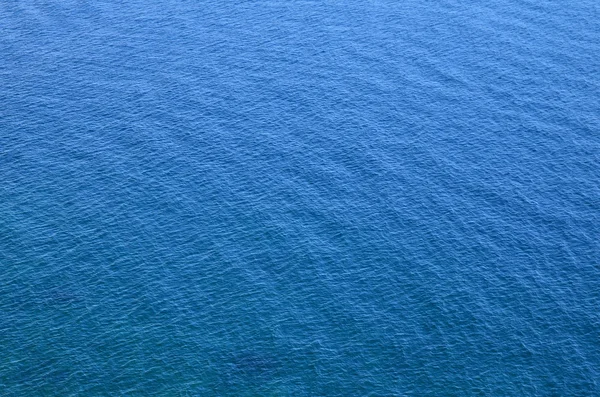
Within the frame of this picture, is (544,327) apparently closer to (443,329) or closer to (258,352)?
(443,329)

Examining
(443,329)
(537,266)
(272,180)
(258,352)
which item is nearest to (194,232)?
(272,180)

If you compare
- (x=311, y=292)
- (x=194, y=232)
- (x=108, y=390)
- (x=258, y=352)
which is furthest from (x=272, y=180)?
(x=108, y=390)

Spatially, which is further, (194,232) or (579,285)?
(194,232)

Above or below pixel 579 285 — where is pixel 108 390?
below

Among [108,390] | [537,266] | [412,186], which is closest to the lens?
[108,390]

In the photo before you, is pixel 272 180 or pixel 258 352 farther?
pixel 272 180

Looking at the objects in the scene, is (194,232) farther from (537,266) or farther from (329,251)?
(537,266)

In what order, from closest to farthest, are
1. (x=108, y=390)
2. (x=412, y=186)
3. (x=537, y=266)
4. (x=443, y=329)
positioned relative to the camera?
(x=108, y=390) < (x=443, y=329) < (x=537, y=266) < (x=412, y=186)

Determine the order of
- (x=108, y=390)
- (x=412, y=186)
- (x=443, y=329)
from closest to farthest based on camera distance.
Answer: (x=108, y=390) < (x=443, y=329) < (x=412, y=186)

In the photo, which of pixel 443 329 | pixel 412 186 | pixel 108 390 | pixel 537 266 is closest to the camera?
pixel 108 390
